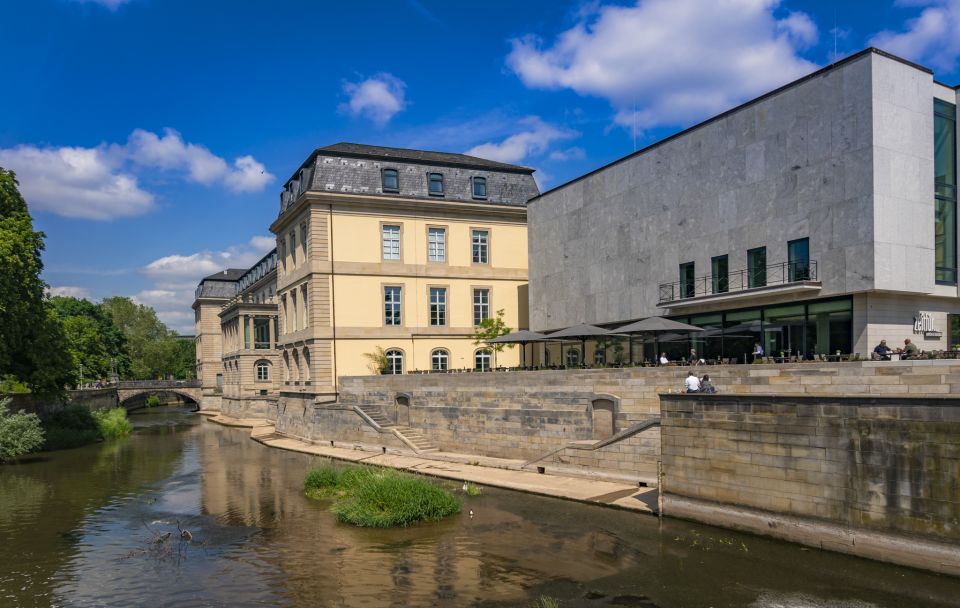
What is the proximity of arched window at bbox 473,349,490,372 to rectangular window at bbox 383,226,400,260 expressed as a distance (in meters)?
7.97

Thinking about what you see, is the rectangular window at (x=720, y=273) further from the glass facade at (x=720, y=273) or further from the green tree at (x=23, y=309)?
the green tree at (x=23, y=309)

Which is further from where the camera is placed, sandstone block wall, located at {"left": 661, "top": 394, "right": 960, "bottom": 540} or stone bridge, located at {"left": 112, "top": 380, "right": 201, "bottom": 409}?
stone bridge, located at {"left": 112, "top": 380, "right": 201, "bottom": 409}

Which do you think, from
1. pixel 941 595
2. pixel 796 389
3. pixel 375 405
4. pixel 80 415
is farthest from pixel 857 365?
pixel 80 415

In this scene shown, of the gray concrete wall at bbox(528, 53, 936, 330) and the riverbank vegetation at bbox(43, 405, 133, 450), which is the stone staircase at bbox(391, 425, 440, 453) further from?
the riverbank vegetation at bbox(43, 405, 133, 450)

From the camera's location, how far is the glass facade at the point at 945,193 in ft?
72.7

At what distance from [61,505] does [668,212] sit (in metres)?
25.9

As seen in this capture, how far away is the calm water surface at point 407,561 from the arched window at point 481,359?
19.3 metres

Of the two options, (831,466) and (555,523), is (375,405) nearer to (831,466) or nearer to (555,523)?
(555,523)

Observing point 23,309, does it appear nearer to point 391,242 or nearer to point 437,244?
point 391,242

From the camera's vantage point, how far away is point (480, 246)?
42656mm

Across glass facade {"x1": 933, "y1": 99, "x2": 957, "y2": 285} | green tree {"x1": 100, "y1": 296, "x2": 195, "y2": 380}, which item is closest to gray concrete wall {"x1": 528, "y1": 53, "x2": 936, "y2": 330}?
glass facade {"x1": 933, "y1": 99, "x2": 957, "y2": 285}

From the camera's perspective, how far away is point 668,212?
2856 cm

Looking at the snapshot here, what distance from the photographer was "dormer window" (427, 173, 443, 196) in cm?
4156

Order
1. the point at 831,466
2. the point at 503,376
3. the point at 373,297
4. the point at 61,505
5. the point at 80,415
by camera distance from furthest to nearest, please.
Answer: the point at 80,415, the point at 373,297, the point at 503,376, the point at 61,505, the point at 831,466
